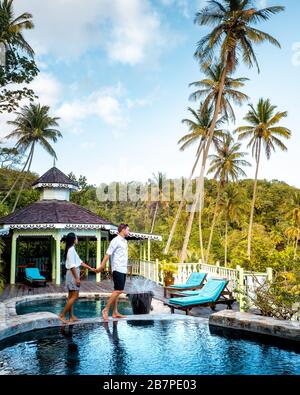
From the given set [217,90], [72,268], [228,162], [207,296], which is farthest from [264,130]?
[72,268]

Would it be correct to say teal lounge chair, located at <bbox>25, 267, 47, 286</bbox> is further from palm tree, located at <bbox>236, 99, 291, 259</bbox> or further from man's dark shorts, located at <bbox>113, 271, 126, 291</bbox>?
palm tree, located at <bbox>236, 99, 291, 259</bbox>

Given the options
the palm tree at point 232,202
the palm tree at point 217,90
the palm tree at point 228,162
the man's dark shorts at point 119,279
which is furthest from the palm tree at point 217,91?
the man's dark shorts at point 119,279

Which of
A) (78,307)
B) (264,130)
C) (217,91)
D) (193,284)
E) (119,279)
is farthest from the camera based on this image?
(264,130)

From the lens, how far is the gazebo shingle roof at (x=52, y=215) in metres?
16.3

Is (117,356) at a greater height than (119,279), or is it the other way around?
(119,279)

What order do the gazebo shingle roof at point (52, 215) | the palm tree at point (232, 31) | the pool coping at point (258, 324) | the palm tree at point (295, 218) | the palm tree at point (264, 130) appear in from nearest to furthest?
the pool coping at point (258, 324)
the gazebo shingle roof at point (52, 215)
the palm tree at point (232, 31)
the palm tree at point (264, 130)
the palm tree at point (295, 218)

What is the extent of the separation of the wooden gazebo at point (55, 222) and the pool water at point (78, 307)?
351cm

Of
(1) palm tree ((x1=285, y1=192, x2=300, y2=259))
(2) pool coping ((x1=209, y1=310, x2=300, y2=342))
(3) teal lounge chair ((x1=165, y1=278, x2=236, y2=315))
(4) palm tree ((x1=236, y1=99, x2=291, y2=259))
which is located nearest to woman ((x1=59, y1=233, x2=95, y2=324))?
(2) pool coping ((x1=209, y1=310, x2=300, y2=342))

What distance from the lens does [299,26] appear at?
1247 cm

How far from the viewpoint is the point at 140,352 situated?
15.5ft

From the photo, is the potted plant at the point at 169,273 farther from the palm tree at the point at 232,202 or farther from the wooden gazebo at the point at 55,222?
the palm tree at the point at 232,202

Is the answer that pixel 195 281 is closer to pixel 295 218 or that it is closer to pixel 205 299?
pixel 205 299

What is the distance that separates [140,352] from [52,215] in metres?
13.1

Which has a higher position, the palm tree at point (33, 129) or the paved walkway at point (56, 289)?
the palm tree at point (33, 129)
